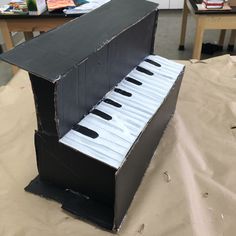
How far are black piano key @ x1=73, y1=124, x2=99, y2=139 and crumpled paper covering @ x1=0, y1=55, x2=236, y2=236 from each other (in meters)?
0.25

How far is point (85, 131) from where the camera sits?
795 millimetres

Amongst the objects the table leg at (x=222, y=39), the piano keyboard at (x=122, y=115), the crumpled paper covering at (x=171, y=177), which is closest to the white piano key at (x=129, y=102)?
the piano keyboard at (x=122, y=115)

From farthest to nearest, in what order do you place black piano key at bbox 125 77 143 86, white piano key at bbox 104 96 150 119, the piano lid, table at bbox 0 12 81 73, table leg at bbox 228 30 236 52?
table leg at bbox 228 30 236 52 → table at bbox 0 12 81 73 → black piano key at bbox 125 77 143 86 → white piano key at bbox 104 96 150 119 → the piano lid

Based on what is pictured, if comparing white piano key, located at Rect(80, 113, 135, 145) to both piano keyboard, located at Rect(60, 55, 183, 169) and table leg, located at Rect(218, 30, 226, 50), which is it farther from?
table leg, located at Rect(218, 30, 226, 50)

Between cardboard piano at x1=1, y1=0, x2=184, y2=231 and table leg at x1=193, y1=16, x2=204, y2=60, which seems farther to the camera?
table leg at x1=193, y1=16, x2=204, y2=60

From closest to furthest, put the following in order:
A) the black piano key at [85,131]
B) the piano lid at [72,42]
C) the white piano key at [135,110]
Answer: the piano lid at [72,42], the black piano key at [85,131], the white piano key at [135,110]

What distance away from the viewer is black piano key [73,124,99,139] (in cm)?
78

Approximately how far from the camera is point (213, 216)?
857mm

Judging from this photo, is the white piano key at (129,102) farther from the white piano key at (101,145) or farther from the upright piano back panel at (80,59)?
the white piano key at (101,145)

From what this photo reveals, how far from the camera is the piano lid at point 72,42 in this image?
26.5 inches

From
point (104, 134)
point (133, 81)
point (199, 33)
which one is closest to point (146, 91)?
point (133, 81)

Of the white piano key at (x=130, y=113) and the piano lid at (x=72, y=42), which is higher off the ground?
the piano lid at (x=72, y=42)

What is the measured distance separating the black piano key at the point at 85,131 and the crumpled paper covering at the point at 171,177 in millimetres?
248

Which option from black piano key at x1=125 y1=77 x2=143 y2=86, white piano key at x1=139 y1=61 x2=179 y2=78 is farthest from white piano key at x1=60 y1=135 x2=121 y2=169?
white piano key at x1=139 y1=61 x2=179 y2=78
